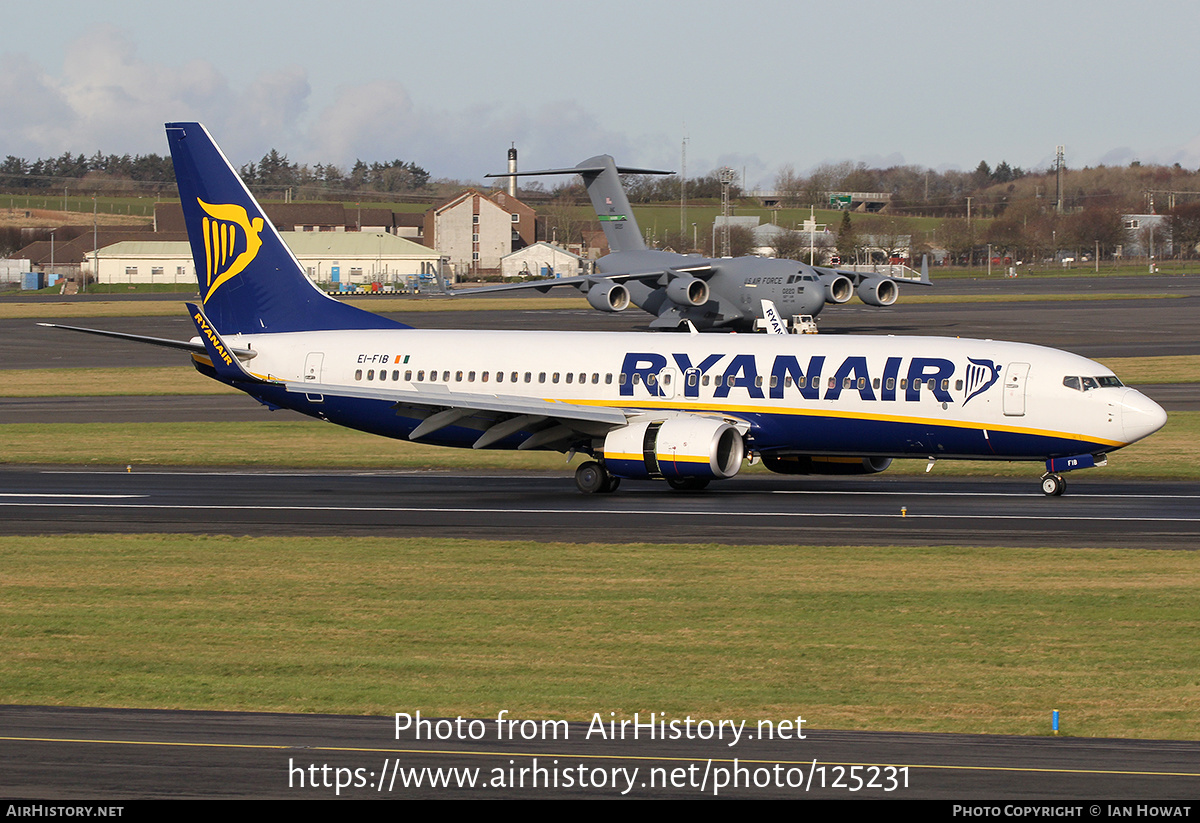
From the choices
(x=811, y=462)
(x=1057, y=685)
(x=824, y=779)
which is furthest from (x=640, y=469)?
(x=824, y=779)

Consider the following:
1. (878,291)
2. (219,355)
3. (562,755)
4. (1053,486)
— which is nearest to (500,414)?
(219,355)

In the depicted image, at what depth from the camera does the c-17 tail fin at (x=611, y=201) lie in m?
82.9

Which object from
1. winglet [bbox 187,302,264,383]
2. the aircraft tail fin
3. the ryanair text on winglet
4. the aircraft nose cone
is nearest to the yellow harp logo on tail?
the aircraft tail fin

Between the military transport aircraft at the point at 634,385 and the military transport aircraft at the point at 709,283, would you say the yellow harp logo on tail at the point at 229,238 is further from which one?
the military transport aircraft at the point at 709,283

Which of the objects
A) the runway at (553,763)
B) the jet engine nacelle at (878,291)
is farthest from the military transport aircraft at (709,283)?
the runway at (553,763)

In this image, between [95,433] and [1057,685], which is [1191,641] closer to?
[1057,685]

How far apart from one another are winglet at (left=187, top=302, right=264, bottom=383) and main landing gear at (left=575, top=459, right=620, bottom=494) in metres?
9.21

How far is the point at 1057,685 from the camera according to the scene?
16641 millimetres

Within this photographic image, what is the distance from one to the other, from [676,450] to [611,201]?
52684 millimetres

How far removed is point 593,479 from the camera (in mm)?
35812

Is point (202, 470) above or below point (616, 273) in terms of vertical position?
below

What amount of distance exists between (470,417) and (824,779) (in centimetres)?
2439

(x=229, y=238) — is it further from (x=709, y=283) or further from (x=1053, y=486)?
(x=709, y=283)

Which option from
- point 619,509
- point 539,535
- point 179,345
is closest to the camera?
point 539,535
